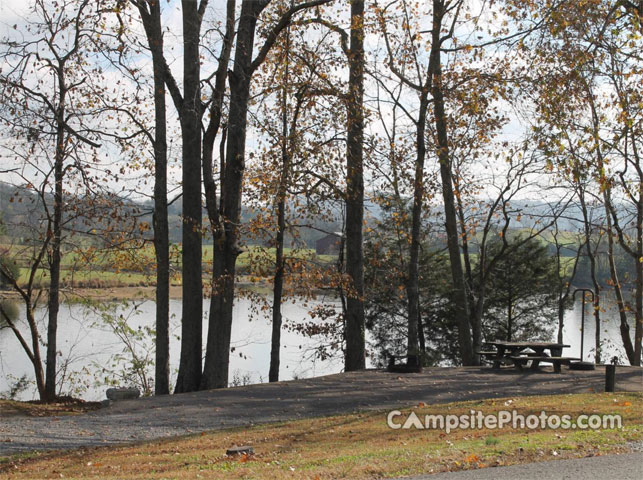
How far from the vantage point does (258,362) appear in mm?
25609

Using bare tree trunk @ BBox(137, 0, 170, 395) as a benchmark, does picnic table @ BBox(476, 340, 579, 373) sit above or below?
below

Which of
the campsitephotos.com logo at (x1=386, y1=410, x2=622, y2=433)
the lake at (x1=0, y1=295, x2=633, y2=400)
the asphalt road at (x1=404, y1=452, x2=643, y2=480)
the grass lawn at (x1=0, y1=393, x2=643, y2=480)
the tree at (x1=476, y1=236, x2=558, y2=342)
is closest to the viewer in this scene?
the asphalt road at (x1=404, y1=452, x2=643, y2=480)

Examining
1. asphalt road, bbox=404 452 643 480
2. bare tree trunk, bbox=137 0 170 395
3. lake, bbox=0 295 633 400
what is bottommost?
lake, bbox=0 295 633 400

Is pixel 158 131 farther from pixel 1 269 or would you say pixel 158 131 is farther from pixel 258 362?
pixel 258 362

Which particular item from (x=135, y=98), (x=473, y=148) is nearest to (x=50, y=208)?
(x=135, y=98)

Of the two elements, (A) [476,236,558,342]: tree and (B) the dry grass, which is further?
(A) [476,236,558,342]: tree

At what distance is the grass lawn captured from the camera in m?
6.09

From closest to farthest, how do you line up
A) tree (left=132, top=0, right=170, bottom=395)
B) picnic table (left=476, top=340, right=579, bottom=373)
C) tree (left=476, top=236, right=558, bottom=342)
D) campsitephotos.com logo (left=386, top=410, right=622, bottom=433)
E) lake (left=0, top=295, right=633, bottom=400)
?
campsitephotos.com logo (left=386, top=410, right=622, bottom=433), picnic table (left=476, top=340, right=579, bottom=373), tree (left=132, top=0, right=170, bottom=395), lake (left=0, top=295, right=633, bottom=400), tree (left=476, top=236, right=558, bottom=342)

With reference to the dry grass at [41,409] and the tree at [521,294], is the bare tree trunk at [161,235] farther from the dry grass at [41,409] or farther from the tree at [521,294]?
the tree at [521,294]

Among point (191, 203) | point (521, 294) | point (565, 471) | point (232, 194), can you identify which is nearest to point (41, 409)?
point (191, 203)

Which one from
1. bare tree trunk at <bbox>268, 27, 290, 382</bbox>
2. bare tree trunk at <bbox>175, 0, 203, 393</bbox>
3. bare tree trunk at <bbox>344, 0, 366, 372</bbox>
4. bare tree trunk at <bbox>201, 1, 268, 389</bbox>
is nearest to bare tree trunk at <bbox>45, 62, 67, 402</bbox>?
bare tree trunk at <bbox>175, 0, 203, 393</bbox>

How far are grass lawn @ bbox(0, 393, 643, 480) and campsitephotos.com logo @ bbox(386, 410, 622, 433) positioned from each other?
0.19 meters

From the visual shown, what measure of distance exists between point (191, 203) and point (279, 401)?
4677mm

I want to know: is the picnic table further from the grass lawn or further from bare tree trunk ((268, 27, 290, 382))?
bare tree trunk ((268, 27, 290, 382))
